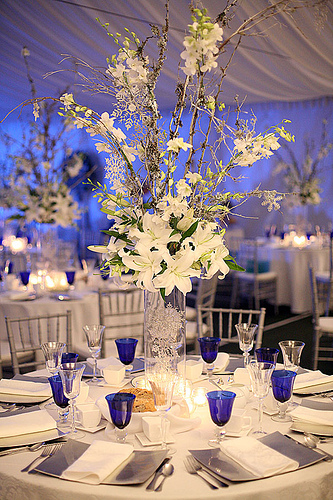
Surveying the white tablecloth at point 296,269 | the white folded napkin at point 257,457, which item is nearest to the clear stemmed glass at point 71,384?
the white folded napkin at point 257,457

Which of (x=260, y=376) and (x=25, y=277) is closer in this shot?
(x=260, y=376)

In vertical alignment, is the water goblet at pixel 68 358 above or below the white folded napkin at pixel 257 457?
above

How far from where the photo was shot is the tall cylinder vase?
1.86m

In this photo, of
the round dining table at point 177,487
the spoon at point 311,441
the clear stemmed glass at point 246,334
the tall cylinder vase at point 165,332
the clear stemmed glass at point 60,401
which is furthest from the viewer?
the clear stemmed glass at point 246,334

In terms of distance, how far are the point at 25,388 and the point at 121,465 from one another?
78 cm

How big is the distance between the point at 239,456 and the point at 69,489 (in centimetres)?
46

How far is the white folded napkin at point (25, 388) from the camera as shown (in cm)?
198

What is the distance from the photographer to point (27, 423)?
1.62 m

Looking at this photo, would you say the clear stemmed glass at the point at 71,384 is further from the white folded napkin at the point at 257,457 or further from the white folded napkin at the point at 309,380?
the white folded napkin at the point at 309,380

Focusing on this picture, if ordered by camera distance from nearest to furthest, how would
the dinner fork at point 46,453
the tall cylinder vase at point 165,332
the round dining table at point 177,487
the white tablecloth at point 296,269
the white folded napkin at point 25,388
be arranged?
the round dining table at point 177,487 → the dinner fork at point 46,453 → the tall cylinder vase at point 165,332 → the white folded napkin at point 25,388 → the white tablecloth at point 296,269

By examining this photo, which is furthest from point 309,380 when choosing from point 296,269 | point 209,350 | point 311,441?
point 296,269

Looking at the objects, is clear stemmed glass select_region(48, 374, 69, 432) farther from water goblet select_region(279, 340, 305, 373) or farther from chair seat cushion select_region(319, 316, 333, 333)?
chair seat cushion select_region(319, 316, 333, 333)

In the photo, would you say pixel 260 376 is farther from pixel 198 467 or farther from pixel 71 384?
pixel 71 384

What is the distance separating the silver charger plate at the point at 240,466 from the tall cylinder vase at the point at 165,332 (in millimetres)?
411
